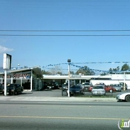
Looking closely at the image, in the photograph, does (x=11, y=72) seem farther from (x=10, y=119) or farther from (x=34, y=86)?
(x=10, y=119)

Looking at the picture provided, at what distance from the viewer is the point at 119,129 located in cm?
849

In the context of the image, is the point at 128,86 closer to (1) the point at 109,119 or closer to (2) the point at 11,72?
(2) the point at 11,72

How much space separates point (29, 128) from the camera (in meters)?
8.63

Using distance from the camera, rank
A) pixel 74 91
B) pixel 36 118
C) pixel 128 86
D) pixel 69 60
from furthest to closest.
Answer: pixel 128 86
pixel 74 91
pixel 69 60
pixel 36 118

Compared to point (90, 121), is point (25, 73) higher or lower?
higher

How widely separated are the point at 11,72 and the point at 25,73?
3.23m

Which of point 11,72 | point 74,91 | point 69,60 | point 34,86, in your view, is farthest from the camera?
point 34,86

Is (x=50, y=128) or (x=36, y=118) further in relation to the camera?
(x=36, y=118)

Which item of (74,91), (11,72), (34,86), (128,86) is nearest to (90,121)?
(74,91)

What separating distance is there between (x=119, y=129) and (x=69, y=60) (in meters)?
22.7

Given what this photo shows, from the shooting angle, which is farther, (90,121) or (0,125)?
(90,121)

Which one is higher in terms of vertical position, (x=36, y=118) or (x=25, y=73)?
(x=25, y=73)

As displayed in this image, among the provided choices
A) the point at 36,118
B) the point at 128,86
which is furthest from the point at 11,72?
the point at 36,118

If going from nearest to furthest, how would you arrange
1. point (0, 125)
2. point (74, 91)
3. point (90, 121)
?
point (0, 125)
point (90, 121)
point (74, 91)
